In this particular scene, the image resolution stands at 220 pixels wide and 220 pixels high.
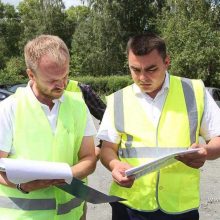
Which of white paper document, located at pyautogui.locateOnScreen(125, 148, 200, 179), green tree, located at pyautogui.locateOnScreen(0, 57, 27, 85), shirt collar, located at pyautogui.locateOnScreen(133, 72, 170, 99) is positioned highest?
shirt collar, located at pyautogui.locateOnScreen(133, 72, 170, 99)

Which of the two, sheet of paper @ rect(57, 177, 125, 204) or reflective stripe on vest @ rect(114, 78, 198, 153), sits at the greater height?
reflective stripe on vest @ rect(114, 78, 198, 153)

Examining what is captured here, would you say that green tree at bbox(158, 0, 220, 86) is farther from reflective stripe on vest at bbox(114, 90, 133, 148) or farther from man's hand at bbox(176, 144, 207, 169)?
man's hand at bbox(176, 144, 207, 169)

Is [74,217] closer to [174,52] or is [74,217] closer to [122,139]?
[122,139]

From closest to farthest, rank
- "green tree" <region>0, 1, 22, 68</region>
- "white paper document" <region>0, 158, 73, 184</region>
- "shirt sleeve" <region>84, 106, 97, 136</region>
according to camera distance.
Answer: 1. "white paper document" <region>0, 158, 73, 184</region>
2. "shirt sleeve" <region>84, 106, 97, 136</region>
3. "green tree" <region>0, 1, 22, 68</region>

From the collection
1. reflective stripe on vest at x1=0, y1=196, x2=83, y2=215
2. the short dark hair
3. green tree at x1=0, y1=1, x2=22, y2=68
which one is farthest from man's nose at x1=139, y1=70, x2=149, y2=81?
green tree at x1=0, y1=1, x2=22, y2=68

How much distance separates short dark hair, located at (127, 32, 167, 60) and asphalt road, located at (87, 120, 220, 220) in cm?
307

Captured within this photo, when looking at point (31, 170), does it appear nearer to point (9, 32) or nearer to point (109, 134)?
point (109, 134)

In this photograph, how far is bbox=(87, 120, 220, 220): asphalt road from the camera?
548 cm

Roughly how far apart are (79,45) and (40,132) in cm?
4401

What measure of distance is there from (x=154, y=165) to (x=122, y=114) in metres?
0.47

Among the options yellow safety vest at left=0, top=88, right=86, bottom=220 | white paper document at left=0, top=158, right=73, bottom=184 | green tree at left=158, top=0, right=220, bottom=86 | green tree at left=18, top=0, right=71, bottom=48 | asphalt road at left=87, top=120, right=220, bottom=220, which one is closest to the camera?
white paper document at left=0, top=158, right=73, bottom=184

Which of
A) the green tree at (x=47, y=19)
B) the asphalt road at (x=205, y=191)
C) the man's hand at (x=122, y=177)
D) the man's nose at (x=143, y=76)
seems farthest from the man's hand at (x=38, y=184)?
the green tree at (x=47, y=19)

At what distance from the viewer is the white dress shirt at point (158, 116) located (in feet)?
8.82

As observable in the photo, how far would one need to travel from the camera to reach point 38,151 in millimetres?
2375
